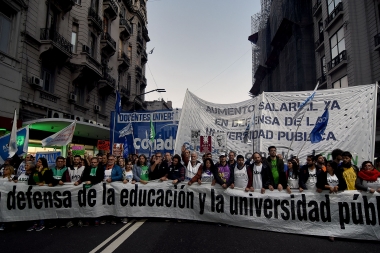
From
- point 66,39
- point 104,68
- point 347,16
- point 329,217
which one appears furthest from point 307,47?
point 329,217

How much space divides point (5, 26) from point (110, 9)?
11.9m

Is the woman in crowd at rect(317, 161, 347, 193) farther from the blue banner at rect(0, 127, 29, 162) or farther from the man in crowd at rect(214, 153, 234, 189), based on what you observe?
the blue banner at rect(0, 127, 29, 162)

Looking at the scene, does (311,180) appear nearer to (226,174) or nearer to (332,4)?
(226,174)

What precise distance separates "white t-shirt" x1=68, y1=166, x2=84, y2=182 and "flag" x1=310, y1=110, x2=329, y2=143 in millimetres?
5875

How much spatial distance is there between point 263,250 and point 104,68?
70.8 ft

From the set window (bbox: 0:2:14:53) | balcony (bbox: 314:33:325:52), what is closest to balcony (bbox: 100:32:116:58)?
window (bbox: 0:2:14:53)

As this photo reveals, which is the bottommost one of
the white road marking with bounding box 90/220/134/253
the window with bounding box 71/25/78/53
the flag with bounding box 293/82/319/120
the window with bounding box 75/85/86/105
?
the white road marking with bounding box 90/220/134/253

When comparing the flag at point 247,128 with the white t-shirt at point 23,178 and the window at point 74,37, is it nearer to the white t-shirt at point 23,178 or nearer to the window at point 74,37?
the white t-shirt at point 23,178

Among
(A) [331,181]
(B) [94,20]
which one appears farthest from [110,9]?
(A) [331,181]

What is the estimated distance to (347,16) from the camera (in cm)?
1922

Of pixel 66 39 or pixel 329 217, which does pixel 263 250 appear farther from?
pixel 66 39

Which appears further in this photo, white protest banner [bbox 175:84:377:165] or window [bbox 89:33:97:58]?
window [bbox 89:33:97:58]

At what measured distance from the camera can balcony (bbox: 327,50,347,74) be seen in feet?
64.6

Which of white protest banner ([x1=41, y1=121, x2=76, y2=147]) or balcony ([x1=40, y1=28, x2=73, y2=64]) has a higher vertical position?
balcony ([x1=40, y1=28, x2=73, y2=64])
